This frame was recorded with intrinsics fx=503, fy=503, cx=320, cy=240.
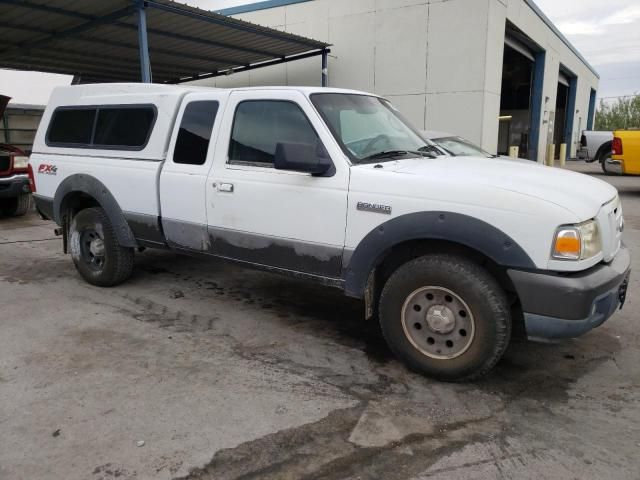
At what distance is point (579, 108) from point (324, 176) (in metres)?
33.8

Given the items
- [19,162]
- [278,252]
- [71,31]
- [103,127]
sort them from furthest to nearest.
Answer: [71,31]
[19,162]
[103,127]
[278,252]

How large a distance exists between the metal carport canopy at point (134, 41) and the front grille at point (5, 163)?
11.5 feet

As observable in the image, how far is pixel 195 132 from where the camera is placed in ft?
14.5

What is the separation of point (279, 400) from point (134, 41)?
536 inches

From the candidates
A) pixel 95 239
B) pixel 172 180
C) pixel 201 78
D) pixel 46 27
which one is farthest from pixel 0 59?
pixel 172 180

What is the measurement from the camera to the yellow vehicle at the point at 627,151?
12406 mm

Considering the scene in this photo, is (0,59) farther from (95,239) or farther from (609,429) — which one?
(609,429)

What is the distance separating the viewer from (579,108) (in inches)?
1260

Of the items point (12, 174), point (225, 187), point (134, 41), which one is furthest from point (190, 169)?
point (134, 41)

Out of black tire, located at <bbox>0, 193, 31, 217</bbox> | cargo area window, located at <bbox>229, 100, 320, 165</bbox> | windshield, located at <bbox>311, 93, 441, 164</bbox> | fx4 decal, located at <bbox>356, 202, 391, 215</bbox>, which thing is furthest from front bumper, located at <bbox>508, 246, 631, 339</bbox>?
black tire, located at <bbox>0, 193, 31, 217</bbox>

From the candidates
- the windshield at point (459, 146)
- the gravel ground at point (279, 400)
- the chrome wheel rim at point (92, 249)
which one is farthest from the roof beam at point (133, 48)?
the gravel ground at point (279, 400)

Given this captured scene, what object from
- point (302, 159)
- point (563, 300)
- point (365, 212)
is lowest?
point (563, 300)

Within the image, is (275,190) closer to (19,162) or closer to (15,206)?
(19,162)

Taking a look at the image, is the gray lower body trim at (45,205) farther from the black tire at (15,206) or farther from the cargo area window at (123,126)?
the black tire at (15,206)
